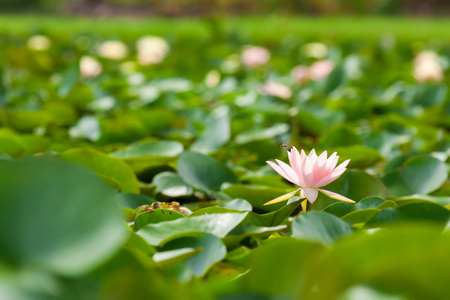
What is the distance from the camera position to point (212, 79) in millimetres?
2430

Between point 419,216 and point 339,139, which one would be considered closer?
point 419,216

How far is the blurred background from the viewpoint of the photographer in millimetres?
8820

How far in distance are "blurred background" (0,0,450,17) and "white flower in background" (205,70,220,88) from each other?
6056 millimetres

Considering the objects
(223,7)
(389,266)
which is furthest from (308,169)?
(223,7)

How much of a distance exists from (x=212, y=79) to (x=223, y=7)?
770 centimetres

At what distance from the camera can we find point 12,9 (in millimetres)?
13141

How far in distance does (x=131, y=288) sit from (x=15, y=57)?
250 cm

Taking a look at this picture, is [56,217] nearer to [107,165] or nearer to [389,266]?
[389,266]

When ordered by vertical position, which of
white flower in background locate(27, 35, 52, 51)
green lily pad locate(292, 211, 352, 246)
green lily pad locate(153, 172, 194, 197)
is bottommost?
white flower in background locate(27, 35, 52, 51)

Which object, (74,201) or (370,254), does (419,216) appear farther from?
(74,201)

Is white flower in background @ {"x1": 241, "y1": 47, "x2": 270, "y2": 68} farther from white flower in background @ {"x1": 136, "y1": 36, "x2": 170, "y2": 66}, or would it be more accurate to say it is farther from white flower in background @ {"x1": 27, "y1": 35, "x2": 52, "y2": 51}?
white flower in background @ {"x1": 27, "y1": 35, "x2": 52, "y2": 51}

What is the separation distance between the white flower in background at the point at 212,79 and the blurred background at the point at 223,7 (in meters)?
6.06

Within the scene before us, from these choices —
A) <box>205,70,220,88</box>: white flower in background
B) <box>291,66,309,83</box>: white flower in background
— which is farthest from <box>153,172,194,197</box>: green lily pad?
<box>205,70,220,88</box>: white flower in background

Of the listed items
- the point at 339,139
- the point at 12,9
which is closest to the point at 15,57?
the point at 339,139
